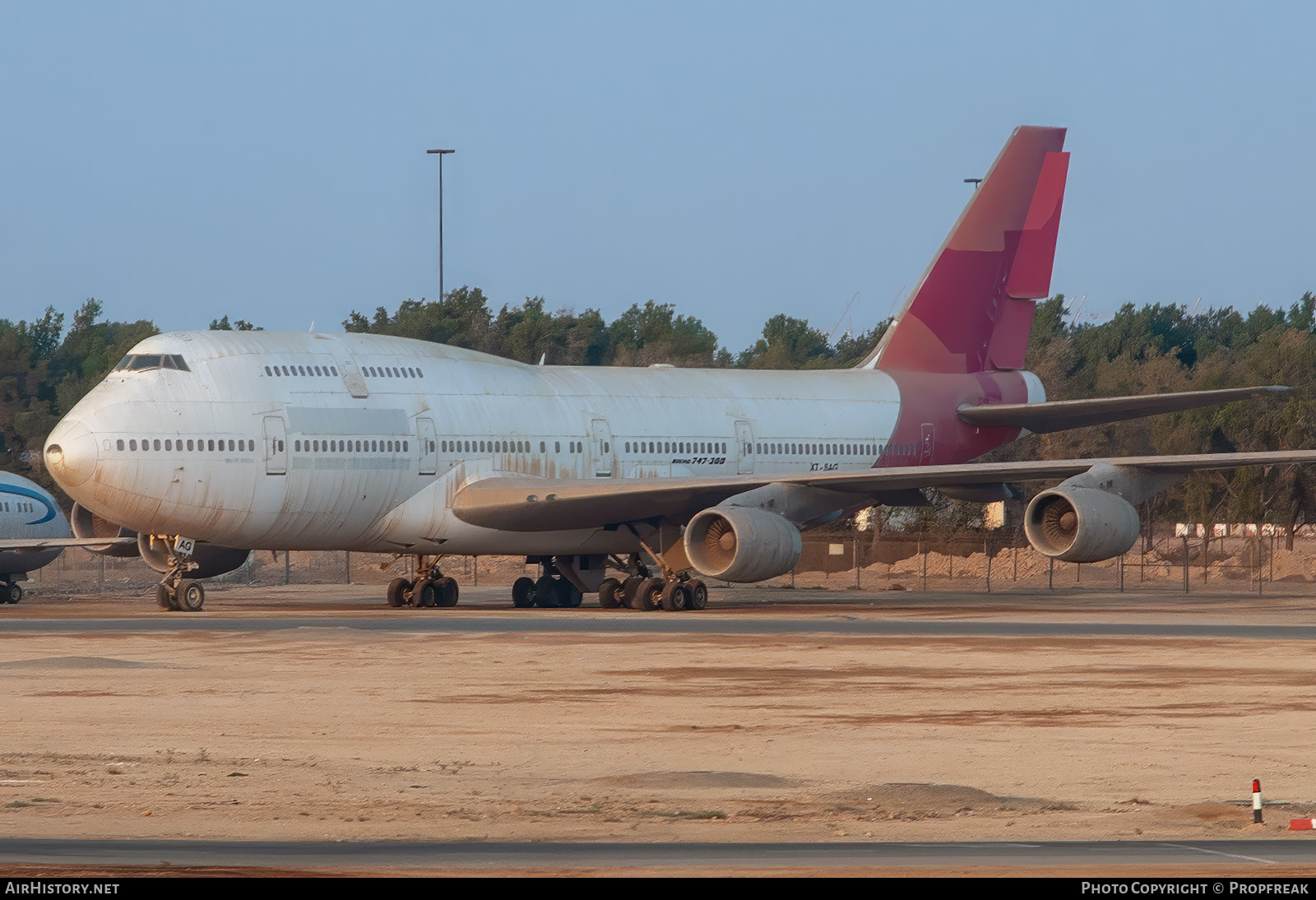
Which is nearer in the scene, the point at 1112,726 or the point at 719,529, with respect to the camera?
the point at 1112,726

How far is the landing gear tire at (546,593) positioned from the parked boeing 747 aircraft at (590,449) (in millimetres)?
47

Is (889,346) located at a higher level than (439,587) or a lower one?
higher

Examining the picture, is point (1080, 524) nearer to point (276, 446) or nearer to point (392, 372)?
point (392, 372)

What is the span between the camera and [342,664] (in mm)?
21109

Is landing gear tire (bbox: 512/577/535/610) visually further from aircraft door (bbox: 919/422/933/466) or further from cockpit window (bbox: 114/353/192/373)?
aircraft door (bbox: 919/422/933/466)

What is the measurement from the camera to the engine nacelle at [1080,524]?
95.7 ft

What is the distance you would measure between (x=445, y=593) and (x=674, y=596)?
181 inches

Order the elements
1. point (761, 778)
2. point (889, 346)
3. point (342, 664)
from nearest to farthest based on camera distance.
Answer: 1. point (761, 778)
2. point (342, 664)
3. point (889, 346)

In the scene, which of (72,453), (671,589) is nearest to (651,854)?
(72,453)

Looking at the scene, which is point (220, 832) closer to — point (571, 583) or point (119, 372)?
point (119, 372)

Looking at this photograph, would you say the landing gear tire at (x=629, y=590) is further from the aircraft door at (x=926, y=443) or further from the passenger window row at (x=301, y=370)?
the aircraft door at (x=926, y=443)

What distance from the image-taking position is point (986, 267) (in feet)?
130
